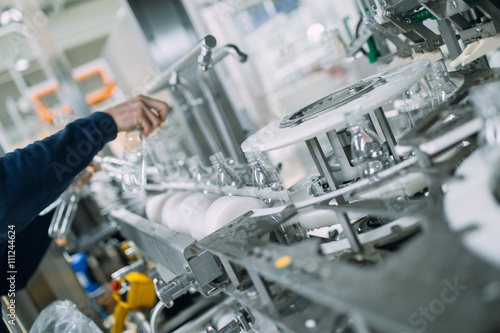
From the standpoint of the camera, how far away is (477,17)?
1212mm

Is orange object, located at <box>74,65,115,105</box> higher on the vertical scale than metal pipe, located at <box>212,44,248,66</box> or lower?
higher

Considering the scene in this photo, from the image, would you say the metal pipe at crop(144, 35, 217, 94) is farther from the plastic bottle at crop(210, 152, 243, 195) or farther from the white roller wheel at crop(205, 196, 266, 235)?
the white roller wheel at crop(205, 196, 266, 235)

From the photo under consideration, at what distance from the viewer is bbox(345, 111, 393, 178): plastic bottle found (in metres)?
0.91

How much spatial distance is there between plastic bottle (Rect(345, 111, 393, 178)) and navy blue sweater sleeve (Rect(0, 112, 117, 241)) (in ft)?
2.70

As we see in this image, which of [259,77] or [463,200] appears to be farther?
[259,77]

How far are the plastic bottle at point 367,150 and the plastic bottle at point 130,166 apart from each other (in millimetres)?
754

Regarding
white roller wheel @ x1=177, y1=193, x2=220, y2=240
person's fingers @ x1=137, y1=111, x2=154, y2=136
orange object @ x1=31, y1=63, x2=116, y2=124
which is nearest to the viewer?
white roller wheel @ x1=177, y1=193, x2=220, y2=240

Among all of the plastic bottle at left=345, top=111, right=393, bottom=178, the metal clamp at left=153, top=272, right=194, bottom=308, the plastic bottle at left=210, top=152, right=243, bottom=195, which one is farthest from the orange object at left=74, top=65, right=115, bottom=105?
the plastic bottle at left=345, top=111, right=393, bottom=178

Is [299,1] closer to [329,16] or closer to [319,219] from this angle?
[329,16]

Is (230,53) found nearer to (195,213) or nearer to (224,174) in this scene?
(224,174)

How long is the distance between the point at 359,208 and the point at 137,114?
94cm

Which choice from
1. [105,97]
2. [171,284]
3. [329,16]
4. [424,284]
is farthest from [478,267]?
[329,16]

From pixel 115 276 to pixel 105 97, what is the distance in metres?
4.56

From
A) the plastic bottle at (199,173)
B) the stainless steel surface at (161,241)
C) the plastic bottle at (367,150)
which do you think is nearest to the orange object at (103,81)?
the stainless steel surface at (161,241)
